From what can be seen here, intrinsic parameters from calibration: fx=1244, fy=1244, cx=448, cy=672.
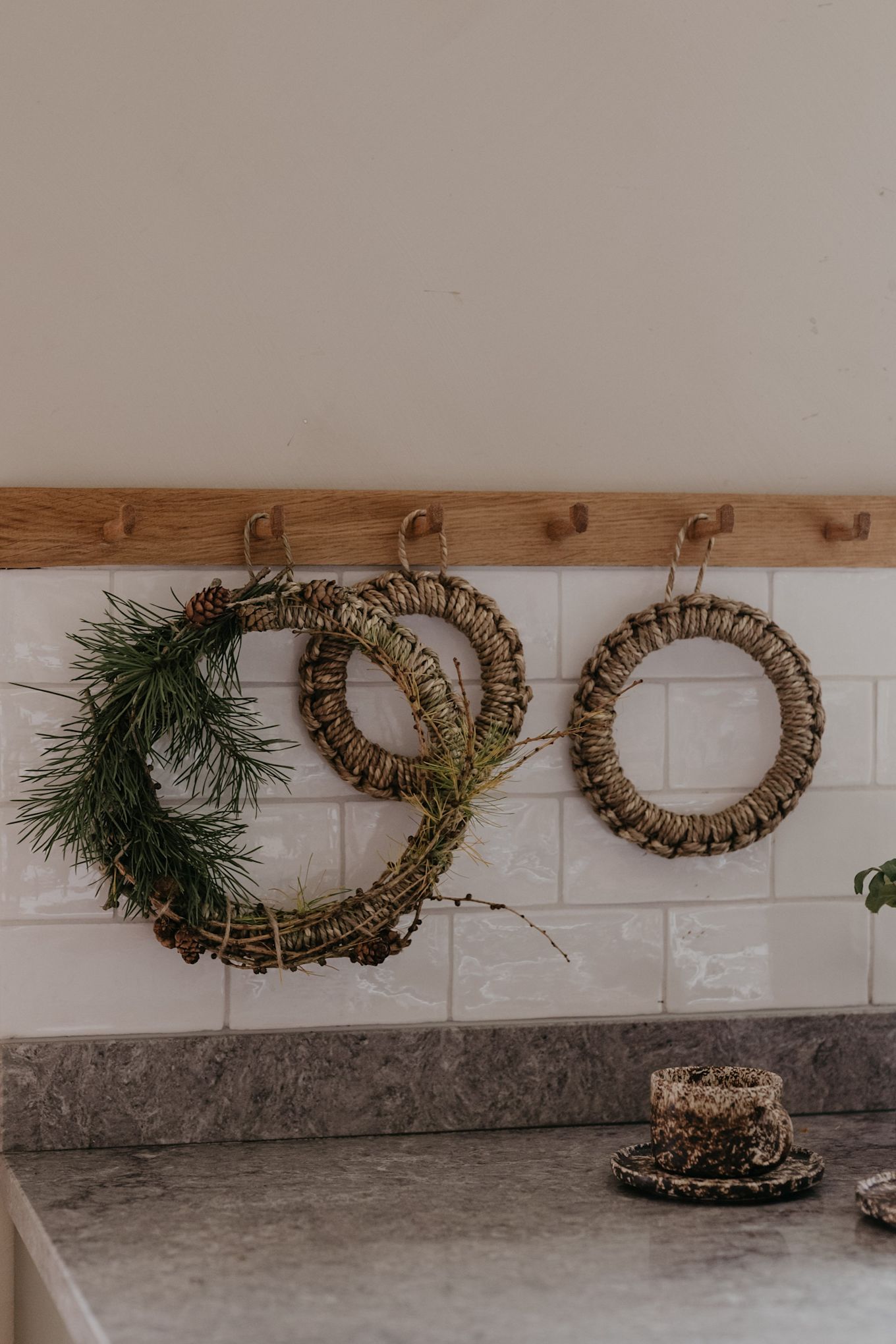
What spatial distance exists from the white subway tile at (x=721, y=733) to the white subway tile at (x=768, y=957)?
143mm

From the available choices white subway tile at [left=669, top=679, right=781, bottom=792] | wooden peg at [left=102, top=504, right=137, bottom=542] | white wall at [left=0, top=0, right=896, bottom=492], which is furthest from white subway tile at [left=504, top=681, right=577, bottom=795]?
wooden peg at [left=102, top=504, right=137, bottom=542]

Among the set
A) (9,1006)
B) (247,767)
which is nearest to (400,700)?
(247,767)

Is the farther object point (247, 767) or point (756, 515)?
point (756, 515)

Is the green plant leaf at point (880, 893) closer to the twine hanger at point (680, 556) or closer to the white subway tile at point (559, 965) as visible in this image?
the white subway tile at point (559, 965)

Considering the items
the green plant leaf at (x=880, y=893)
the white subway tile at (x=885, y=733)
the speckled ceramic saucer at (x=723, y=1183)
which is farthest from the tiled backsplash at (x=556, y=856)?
the speckled ceramic saucer at (x=723, y=1183)

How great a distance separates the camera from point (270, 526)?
3.91ft

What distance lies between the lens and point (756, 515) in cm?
132

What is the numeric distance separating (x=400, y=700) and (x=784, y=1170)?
0.55m

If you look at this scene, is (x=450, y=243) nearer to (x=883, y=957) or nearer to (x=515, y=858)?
(x=515, y=858)

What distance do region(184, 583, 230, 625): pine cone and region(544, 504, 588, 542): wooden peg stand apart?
344 mm

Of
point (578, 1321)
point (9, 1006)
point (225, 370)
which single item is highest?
point (225, 370)

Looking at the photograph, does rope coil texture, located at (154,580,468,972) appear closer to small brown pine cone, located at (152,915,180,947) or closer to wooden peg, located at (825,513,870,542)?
small brown pine cone, located at (152,915,180,947)

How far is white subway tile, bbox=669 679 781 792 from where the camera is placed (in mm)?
1314

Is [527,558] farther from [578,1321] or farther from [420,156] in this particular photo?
[578,1321]
